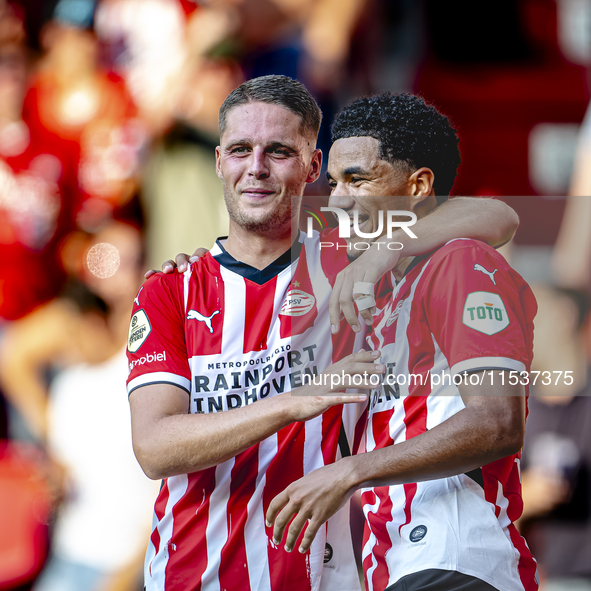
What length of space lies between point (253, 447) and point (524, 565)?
818 millimetres

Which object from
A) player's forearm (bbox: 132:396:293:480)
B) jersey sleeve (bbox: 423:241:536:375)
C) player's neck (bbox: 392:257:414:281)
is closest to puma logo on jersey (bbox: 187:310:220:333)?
player's forearm (bbox: 132:396:293:480)

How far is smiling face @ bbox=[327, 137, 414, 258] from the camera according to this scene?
6.49 ft

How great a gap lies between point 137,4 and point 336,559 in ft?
14.9

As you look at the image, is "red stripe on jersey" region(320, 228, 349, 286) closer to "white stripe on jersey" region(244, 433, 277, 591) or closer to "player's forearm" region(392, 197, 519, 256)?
"player's forearm" region(392, 197, 519, 256)

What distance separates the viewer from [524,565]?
175cm

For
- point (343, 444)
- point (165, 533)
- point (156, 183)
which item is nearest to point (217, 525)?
point (165, 533)

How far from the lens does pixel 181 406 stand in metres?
1.92

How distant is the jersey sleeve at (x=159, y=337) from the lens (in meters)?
1.96

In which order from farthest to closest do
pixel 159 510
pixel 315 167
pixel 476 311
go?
pixel 315 167 < pixel 159 510 < pixel 476 311

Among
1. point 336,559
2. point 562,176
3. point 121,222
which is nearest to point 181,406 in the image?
point 336,559

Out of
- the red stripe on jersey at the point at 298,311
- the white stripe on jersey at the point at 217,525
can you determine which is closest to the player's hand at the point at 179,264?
the red stripe on jersey at the point at 298,311

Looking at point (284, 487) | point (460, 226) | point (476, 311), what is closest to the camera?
point (476, 311)

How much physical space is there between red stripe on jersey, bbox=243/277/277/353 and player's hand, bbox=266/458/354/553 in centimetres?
57

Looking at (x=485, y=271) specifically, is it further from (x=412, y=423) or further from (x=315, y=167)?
(x=315, y=167)
